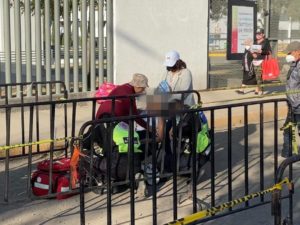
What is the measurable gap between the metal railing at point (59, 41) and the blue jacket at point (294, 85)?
17.0 ft

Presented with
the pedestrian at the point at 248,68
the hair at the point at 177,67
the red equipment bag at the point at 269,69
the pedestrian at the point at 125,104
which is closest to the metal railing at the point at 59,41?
the pedestrian at the point at 248,68

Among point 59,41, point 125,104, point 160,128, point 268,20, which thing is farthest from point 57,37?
A: point 268,20

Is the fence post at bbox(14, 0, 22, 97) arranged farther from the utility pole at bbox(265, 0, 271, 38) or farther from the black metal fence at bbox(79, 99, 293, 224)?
the utility pole at bbox(265, 0, 271, 38)

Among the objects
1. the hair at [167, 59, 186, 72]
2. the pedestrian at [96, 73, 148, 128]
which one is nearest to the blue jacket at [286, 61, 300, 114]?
the hair at [167, 59, 186, 72]

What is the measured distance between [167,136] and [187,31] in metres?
8.23

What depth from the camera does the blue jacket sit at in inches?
304

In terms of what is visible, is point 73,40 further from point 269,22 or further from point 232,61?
point 269,22

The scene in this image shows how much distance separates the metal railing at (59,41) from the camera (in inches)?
440

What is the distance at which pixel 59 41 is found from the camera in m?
11.6

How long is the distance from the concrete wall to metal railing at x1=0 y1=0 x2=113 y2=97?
31cm

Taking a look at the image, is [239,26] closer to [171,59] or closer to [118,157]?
[171,59]

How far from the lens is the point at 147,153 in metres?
5.98

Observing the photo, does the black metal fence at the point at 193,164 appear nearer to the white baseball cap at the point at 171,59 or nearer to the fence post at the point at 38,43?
the white baseball cap at the point at 171,59

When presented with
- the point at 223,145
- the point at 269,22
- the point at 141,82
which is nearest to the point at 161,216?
the point at 141,82
